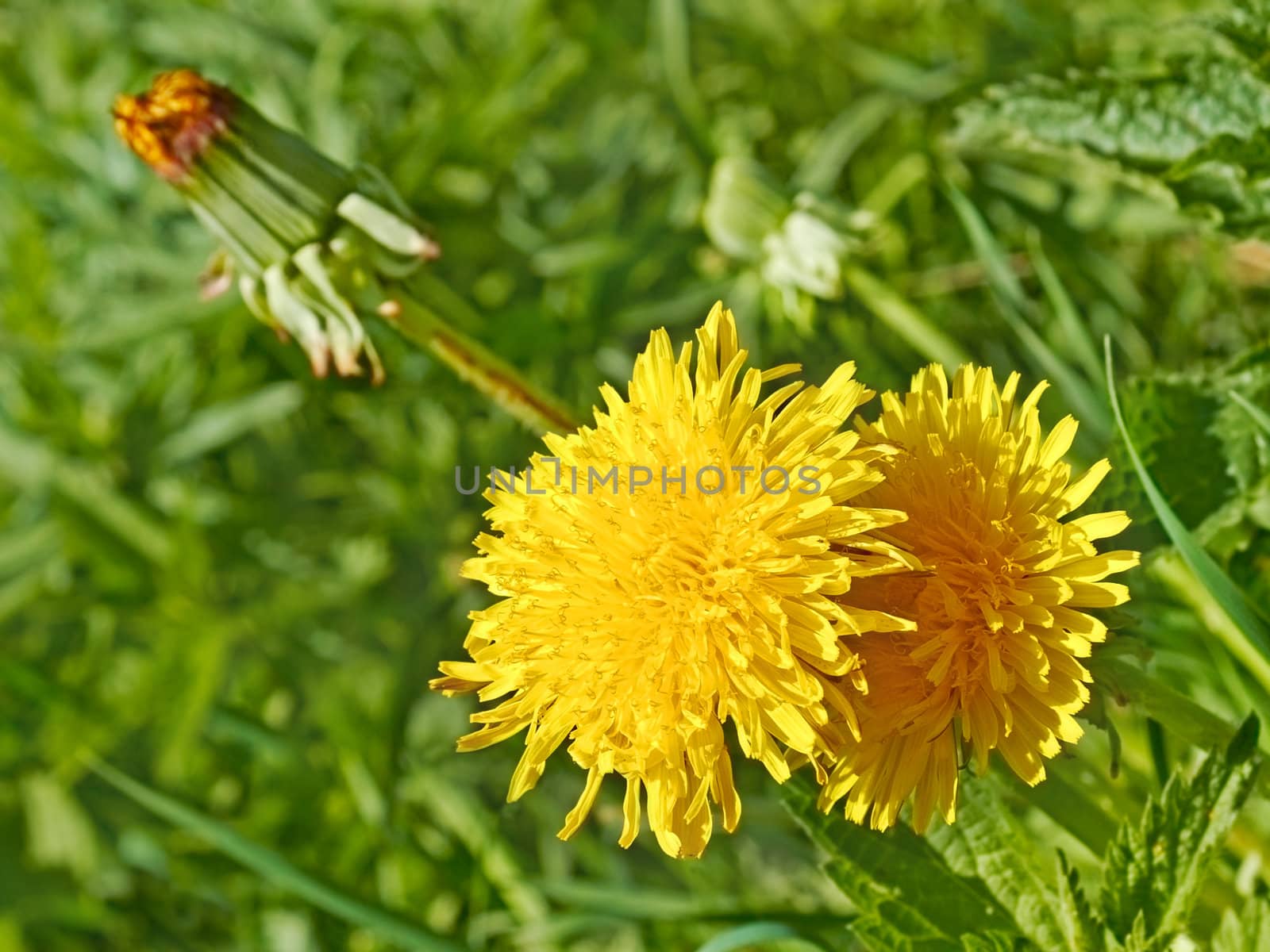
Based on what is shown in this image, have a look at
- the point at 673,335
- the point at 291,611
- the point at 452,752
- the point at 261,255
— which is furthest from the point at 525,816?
the point at 261,255

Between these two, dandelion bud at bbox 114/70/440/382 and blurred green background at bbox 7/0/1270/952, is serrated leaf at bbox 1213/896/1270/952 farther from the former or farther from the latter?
dandelion bud at bbox 114/70/440/382

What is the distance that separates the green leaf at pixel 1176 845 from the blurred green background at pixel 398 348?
3.33 feet

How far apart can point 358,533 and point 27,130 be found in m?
1.28

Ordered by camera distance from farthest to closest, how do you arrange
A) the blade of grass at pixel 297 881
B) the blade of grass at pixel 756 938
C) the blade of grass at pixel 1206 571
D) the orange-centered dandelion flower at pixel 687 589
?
the blade of grass at pixel 297 881
the blade of grass at pixel 756 938
the blade of grass at pixel 1206 571
the orange-centered dandelion flower at pixel 687 589

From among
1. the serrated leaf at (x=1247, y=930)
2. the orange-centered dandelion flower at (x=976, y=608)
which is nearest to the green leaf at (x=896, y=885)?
the orange-centered dandelion flower at (x=976, y=608)

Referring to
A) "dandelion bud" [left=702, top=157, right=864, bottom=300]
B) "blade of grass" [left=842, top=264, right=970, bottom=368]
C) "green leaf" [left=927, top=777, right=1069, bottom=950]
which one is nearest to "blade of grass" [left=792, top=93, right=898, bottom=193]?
"dandelion bud" [left=702, top=157, right=864, bottom=300]

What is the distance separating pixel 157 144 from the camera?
1646 mm

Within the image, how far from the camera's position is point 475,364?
1873mm

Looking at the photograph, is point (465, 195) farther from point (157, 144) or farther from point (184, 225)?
point (157, 144)

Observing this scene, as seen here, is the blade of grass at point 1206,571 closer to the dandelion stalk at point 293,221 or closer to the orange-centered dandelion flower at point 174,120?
the dandelion stalk at point 293,221

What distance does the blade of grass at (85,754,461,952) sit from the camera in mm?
1797

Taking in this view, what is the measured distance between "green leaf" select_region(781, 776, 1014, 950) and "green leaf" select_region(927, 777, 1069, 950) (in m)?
0.01

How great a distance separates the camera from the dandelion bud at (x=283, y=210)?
5.43 ft

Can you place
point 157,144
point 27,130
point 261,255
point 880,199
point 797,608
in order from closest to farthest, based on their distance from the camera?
point 797,608
point 157,144
point 261,255
point 880,199
point 27,130
